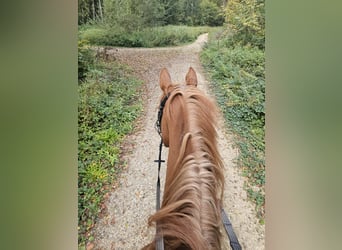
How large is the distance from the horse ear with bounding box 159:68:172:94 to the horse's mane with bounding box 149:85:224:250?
36 millimetres

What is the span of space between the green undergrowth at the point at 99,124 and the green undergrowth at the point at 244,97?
0.36 m

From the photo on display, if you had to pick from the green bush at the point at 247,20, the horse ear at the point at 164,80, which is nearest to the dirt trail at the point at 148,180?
the horse ear at the point at 164,80

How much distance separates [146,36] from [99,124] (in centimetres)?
43

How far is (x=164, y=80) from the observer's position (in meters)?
1.61

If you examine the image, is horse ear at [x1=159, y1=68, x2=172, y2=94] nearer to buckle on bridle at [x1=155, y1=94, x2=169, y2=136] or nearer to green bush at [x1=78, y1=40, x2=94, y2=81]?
buckle on bridle at [x1=155, y1=94, x2=169, y2=136]

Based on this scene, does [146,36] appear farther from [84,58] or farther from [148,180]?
[148,180]

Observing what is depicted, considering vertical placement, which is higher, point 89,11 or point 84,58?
point 89,11

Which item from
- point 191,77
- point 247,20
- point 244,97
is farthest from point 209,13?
point 244,97

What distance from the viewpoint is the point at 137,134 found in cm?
160

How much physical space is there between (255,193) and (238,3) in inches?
32.3
